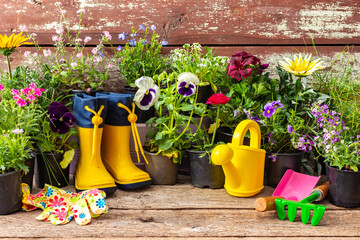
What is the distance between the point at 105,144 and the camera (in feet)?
5.15

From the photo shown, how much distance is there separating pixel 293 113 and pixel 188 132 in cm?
45

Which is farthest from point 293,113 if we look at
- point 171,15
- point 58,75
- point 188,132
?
point 58,75

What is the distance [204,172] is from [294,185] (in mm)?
354

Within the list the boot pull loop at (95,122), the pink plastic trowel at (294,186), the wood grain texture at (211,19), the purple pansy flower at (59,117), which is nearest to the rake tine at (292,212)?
the pink plastic trowel at (294,186)

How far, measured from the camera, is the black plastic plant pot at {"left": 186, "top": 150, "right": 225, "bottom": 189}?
5.00ft

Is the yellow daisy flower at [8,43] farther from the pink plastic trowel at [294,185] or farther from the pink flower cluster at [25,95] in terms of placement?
the pink plastic trowel at [294,185]

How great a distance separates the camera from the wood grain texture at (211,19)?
1852 millimetres

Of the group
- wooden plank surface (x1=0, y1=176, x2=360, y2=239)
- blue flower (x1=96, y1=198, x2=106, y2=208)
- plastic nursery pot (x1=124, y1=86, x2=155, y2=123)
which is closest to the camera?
wooden plank surface (x1=0, y1=176, x2=360, y2=239)

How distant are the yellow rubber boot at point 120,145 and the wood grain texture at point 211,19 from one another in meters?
0.49

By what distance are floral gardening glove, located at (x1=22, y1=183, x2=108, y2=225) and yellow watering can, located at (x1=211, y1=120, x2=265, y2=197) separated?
0.44 metres

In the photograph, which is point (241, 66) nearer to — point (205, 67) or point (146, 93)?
point (205, 67)

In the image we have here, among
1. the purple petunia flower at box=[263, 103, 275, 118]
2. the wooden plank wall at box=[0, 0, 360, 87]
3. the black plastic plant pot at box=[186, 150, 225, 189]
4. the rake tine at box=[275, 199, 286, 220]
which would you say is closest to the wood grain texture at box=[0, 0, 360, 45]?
the wooden plank wall at box=[0, 0, 360, 87]

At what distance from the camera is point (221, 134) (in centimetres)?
168

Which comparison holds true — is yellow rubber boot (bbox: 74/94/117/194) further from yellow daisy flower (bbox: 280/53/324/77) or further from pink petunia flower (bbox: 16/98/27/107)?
yellow daisy flower (bbox: 280/53/324/77)
